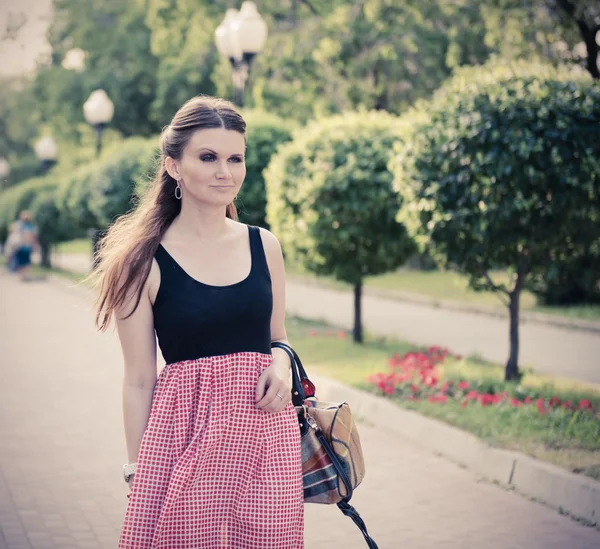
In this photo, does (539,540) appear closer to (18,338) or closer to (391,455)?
(391,455)

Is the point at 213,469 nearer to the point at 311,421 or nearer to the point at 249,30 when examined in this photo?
the point at 311,421

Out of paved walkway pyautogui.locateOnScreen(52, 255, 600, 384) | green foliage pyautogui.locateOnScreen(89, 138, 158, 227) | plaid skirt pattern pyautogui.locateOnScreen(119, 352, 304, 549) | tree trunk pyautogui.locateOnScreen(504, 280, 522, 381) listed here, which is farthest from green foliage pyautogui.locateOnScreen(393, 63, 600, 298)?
green foliage pyautogui.locateOnScreen(89, 138, 158, 227)

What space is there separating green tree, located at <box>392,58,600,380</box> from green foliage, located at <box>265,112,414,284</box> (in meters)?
2.54

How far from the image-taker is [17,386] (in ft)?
35.1

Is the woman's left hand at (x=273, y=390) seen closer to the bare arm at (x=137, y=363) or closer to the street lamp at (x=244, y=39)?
the bare arm at (x=137, y=363)

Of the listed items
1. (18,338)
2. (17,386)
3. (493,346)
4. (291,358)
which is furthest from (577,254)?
(18,338)

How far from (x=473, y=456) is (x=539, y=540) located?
5.32 feet

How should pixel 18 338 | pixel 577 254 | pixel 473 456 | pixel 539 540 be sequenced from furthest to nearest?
pixel 18 338, pixel 577 254, pixel 473 456, pixel 539 540

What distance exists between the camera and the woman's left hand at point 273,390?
3.12 metres

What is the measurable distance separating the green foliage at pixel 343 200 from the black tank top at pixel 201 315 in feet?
29.0

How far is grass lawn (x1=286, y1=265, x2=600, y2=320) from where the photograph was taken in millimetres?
17219

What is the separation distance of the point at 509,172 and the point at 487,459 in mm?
2747

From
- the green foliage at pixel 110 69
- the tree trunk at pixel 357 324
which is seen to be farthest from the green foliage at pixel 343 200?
the green foliage at pixel 110 69

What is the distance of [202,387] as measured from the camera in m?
3.13
